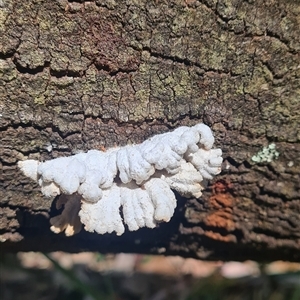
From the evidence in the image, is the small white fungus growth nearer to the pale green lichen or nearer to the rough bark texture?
the rough bark texture

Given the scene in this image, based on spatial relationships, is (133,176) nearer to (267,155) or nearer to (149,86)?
(149,86)

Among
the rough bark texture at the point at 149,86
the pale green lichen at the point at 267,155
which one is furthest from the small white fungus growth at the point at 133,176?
the pale green lichen at the point at 267,155

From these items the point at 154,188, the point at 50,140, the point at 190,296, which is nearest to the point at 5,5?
the point at 50,140

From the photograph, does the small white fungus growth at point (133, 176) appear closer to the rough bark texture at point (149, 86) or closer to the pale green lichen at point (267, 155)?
the rough bark texture at point (149, 86)

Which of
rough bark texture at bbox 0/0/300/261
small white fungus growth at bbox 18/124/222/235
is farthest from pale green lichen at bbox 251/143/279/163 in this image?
small white fungus growth at bbox 18/124/222/235

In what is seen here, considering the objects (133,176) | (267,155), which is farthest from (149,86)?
(267,155)
